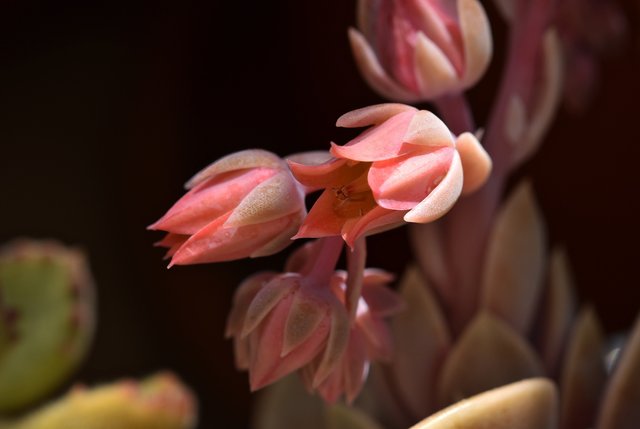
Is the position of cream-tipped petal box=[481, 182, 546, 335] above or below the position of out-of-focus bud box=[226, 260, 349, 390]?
below

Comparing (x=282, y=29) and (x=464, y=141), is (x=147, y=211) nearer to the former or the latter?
(x=282, y=29)

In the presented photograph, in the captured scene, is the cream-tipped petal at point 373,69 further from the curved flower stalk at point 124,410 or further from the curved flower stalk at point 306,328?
the curved flower stalk at point 124,410

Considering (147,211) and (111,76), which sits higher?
(111,76)

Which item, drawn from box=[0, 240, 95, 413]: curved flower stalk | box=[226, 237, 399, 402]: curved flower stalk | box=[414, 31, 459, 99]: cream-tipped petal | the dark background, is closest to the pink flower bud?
box=[226, 237, 399, 402]: curved flower stalk

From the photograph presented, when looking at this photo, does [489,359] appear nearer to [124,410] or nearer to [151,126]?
[124,410]

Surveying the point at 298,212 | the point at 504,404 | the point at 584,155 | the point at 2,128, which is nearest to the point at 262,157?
the point at 298,212

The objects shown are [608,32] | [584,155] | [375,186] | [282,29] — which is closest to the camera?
[375,186]

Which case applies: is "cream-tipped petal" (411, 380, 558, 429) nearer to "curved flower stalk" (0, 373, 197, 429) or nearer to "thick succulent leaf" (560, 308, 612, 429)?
"thick succulent leaf" (560, 308, 612, 429)

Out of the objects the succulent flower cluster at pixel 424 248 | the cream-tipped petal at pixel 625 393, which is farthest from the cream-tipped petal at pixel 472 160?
the cream-tipped petal at pixel 625 393
